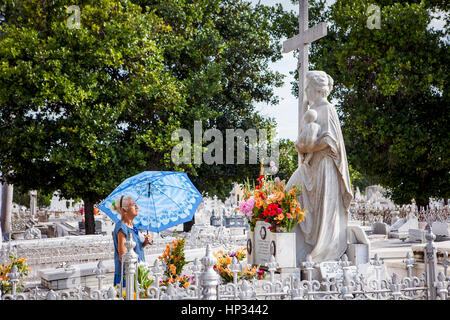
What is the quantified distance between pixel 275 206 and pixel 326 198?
2.69ft

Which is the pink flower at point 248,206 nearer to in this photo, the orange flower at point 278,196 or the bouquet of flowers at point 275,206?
the bouquet of flowers at point 275,206

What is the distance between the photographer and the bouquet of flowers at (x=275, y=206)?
698 cm

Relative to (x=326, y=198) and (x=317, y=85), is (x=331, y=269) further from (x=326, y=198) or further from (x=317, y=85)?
(x=317, y=85)

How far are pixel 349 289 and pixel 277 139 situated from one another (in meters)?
16.5

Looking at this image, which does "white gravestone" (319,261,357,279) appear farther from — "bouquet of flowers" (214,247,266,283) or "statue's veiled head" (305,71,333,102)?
"statue's veiled head" (305,71,333,102)

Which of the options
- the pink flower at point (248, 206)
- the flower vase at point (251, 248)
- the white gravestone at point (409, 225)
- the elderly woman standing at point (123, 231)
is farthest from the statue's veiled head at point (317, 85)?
the white gravestone at point (409, 225)

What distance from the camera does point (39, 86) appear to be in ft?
48.2

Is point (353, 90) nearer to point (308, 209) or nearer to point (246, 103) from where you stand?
point (246, 103)

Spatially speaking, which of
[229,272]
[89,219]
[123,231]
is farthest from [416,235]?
[123,231]

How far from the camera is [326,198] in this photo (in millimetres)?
7035

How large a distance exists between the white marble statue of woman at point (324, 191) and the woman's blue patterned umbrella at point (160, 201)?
83.5 inches

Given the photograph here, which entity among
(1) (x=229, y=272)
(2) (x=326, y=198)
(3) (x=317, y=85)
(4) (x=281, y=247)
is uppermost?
(3) (x=317, y=85)

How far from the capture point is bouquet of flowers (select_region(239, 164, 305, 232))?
22.9 feet
